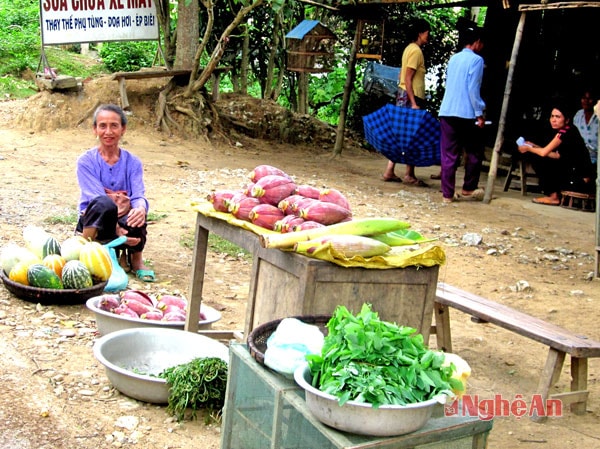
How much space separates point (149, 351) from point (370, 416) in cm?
212

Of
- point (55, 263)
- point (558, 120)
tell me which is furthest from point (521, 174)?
point (55, 263)

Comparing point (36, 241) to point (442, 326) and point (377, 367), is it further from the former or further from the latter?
point (377, 367)

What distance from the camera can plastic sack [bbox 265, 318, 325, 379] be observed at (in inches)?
106

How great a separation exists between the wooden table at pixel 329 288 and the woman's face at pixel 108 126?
2133 mm

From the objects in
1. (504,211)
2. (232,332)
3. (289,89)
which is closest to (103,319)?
A: (232,332)

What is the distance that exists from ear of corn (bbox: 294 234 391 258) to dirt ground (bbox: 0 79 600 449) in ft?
3.44

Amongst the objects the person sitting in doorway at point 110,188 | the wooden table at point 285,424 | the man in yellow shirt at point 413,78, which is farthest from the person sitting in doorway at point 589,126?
the wooden table at point 285,424

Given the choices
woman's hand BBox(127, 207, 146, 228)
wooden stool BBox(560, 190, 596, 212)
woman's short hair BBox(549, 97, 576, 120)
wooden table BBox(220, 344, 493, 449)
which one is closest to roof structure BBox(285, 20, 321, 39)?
woman's short hair BBox(549, 97, 576, 120)

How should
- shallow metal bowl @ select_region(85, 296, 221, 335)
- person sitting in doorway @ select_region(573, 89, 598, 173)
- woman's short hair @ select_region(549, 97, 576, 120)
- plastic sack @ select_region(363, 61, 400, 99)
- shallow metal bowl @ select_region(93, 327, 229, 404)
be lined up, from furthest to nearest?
1. plastic sack @ select_region(363, 61, 400, 99)
2. woman's short hair @ select_region(549, 97, 576, 120)
3. person sitting in doorway @ select_region(573, 89, 598, 173)
4. shallow metal bowl @ select_region(85, 296, 221, 335)
5. shallow metal bowl @ select_region(93, 327, 229, 404)

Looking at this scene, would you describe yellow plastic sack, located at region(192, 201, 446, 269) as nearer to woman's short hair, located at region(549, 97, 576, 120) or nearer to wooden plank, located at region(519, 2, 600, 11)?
wooden plank, located at region(519, 2, 600, 11)

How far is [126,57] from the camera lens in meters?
17.0

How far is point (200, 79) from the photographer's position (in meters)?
12.4

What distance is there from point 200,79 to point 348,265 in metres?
9.67

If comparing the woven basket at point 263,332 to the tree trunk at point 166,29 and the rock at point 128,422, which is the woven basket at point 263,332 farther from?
the tree trunk at point 166,29
